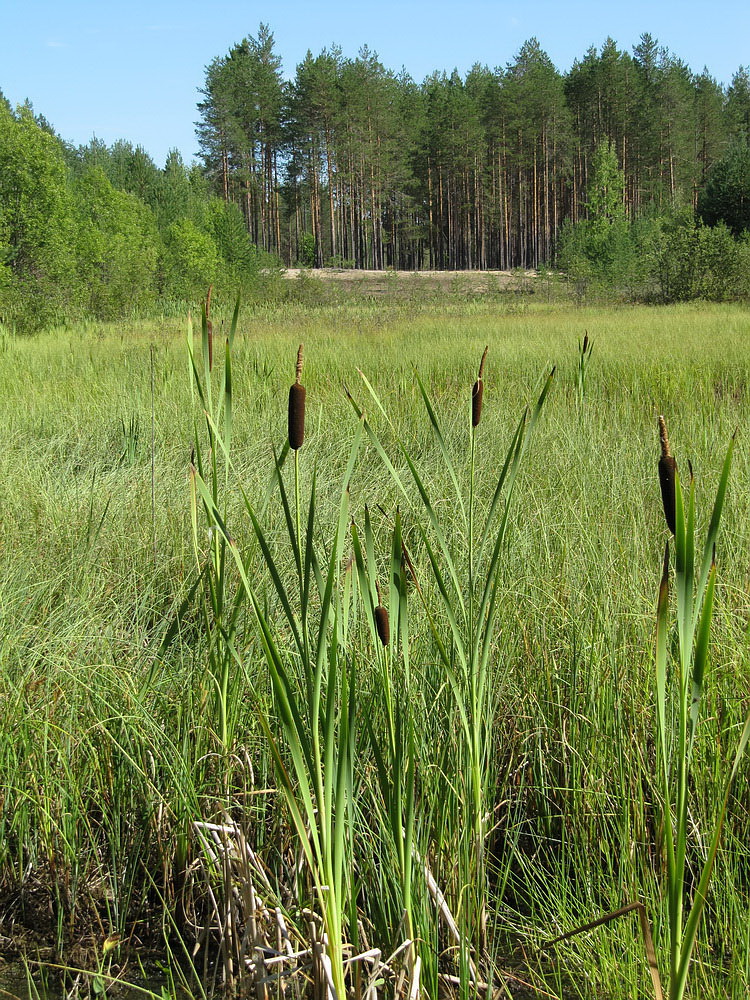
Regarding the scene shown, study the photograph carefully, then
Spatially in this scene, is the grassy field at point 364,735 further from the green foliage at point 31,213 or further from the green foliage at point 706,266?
the green foliage at point 706,266

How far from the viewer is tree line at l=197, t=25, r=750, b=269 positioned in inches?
1763

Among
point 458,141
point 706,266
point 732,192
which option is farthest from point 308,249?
point 706,266

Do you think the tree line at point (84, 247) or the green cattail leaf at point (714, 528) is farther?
the tree line at point (84, 247)

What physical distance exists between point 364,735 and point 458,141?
48.5 metres

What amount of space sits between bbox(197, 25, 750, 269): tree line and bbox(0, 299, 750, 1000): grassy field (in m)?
43.0

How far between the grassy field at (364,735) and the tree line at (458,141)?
43.0 meters

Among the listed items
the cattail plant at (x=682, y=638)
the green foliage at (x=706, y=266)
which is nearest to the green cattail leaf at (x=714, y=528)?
the cattail plant at (x=682, y=638)

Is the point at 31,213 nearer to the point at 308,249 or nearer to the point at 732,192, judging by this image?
the point at 732,192

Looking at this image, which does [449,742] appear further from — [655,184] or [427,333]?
[655,184]

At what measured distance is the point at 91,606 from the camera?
2.51 meters

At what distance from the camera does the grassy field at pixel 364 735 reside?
1.15m

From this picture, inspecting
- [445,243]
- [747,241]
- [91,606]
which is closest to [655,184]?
[445,243]

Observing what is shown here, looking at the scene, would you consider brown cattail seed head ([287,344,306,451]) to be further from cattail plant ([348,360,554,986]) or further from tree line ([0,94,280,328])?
tree line ([0,94,280,328])

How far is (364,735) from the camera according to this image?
155 centimetres
